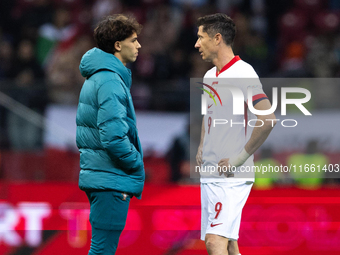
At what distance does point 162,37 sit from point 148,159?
9.01 ft

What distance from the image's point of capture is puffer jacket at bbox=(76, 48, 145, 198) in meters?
3.01

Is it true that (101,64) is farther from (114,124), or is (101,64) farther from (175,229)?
(175,229)

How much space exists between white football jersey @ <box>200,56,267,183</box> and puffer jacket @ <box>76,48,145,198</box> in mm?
558

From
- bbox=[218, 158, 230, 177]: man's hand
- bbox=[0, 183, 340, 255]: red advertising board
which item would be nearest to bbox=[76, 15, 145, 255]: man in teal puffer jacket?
bbox=[218, 158, 230, 177]: man's hand

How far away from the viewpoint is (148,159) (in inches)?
229

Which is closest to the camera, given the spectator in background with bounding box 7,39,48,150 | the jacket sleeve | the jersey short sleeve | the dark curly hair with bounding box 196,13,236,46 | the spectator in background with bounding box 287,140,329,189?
the jacket sleeve

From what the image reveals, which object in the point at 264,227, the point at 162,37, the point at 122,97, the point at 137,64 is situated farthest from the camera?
the point at 162,37

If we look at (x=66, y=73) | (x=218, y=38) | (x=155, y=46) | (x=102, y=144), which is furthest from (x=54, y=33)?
(x=102, y=144)

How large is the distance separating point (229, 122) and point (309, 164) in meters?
2.43

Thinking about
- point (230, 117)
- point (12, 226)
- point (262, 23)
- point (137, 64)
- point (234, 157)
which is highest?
point (262, 23)

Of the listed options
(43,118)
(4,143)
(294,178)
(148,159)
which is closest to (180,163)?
(148,159)

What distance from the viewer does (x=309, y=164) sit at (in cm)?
559

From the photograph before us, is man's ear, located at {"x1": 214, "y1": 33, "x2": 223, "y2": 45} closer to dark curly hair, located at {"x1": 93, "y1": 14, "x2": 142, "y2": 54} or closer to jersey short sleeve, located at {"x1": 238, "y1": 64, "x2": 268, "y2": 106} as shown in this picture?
jersey short sleeve, located at {"x1": 238, "y1": 64, "x2": 268, "y2": 106}

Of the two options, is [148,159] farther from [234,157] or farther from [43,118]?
[234,157]
